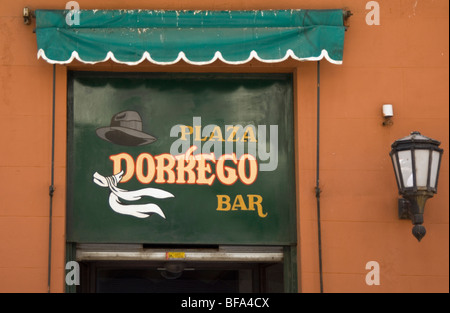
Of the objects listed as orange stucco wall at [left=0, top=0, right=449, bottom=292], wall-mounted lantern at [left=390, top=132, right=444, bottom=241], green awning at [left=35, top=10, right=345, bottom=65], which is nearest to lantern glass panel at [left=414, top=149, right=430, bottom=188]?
wall-mounted lantern at [left=390, top=132, right=444, bottom=241]

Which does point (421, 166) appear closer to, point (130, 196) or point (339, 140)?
point (339, 140)

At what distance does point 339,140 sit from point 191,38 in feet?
6.34

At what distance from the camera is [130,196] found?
7426 mm

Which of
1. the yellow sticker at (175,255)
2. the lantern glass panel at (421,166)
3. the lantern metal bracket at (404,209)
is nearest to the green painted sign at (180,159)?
the yellow sticker at (175,255)

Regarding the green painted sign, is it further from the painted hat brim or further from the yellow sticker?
the yellow sticker

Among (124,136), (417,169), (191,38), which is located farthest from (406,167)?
(124,136)

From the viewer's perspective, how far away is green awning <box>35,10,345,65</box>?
7234 millimetres

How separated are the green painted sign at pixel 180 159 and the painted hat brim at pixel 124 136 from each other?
0.4 inches

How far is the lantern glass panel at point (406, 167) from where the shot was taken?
6590mm

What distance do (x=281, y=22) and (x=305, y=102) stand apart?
2.96 ft

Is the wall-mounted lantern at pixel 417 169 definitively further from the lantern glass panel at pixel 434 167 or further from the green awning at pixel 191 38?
the green awning at pixel 191 38

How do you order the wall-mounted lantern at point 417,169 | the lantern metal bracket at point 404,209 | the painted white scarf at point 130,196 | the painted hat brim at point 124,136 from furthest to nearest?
the painted hat brim at point 124,136, the painted white scarf at point 130,196, the lantern metal bracket at point 404,209, the wall-mounted lantern at point 417,169

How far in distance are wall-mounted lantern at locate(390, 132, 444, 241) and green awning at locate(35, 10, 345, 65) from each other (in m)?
1.27
